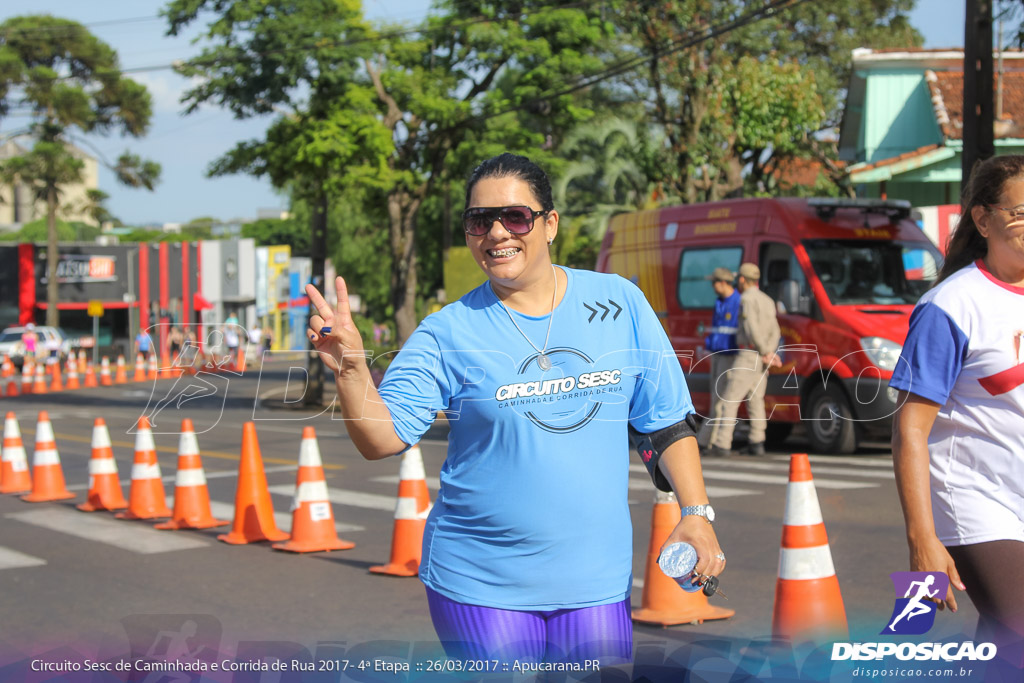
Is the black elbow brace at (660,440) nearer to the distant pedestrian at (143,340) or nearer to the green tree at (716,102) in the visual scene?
the distant pedestrian at (143,340)

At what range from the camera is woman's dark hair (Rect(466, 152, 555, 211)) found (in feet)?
9.98

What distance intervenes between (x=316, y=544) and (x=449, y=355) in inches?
230

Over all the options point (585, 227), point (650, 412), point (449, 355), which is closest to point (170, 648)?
point (449, 355)

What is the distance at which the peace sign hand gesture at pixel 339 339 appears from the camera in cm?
262

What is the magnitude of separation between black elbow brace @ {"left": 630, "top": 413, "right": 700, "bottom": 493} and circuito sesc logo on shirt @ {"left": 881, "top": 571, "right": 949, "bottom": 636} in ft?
2.13

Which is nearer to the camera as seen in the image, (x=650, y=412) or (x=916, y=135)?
(x=650, y=412)

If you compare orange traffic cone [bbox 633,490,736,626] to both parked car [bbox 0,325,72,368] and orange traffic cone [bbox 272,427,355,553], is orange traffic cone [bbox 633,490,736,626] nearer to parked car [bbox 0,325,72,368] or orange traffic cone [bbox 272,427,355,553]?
orange traffic cone [bbox 272,427,355,553]

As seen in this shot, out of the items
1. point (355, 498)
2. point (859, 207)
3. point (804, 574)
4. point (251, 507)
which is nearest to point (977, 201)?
point (804, 574)

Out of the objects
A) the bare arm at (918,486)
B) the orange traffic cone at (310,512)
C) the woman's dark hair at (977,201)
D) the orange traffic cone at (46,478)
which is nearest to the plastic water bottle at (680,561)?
the bare arm at (918,486)

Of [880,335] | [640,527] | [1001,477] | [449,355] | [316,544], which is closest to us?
[449,355]

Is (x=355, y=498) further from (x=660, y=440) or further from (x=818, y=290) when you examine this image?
(x=660, y=440)

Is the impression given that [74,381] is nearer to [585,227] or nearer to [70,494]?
[585,227]

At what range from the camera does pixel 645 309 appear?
311 centimetres

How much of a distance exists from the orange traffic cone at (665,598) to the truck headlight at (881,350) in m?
6.77
